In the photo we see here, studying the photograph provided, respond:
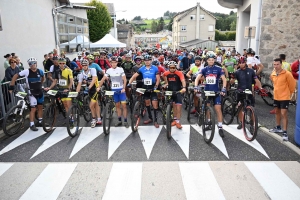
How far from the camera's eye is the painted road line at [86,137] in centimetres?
603

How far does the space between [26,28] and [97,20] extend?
33125 mm

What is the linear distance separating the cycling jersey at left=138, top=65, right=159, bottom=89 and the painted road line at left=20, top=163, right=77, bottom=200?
2.93 meters

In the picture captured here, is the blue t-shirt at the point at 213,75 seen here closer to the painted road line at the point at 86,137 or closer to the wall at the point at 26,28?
the painted road line at the point at 86,137

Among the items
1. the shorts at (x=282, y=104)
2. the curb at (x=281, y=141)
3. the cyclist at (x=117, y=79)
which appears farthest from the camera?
the cyclist at (x=117, y=79)

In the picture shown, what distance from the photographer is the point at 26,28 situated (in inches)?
482

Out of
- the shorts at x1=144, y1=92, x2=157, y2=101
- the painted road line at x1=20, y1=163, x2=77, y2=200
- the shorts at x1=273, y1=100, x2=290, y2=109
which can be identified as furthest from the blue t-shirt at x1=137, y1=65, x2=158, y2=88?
the shorts at x1=273, y1=100, x2=290, y2=109

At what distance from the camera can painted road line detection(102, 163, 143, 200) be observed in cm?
413

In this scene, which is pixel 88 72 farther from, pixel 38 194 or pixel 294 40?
pixel 294 40

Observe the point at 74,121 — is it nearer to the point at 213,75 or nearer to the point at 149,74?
the point at 149,74

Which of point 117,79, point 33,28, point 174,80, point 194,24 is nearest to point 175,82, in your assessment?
point 174,80

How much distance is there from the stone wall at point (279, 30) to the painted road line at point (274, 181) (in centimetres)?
968

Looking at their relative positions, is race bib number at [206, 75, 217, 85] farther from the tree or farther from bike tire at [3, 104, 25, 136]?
the tree

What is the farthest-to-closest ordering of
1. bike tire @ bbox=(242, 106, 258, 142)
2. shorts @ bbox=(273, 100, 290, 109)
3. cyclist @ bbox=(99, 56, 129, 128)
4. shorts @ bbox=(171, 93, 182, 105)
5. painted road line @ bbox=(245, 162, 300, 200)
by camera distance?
cyclist @ bbox=(99, 56, 129, 128)
shorts @ bbox=(171, 93, 182, 105)
shorts @ bbox=(273, 100, 290, 109)
bike tire @ bbox=(242, 106, 258, 142)
painted road line @ bbox=(245, 162, 300, 200)

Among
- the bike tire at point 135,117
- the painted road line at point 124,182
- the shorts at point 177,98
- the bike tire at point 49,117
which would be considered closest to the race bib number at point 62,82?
the bike tire at point 49,117
